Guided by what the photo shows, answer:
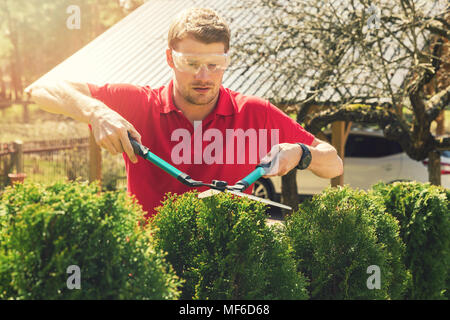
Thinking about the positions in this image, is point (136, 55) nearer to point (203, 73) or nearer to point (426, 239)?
point (426, 239)

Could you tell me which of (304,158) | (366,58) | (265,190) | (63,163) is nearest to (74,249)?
(304,158)

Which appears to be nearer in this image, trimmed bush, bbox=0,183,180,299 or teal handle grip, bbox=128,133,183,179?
trimmed bush, bbox=0,183,180,299

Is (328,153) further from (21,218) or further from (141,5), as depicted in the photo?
(141,5)

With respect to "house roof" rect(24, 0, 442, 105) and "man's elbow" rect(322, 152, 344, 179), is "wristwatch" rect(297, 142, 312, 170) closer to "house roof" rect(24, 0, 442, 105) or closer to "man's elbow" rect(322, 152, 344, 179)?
"man's elbow" rect(322, 152, 344, 179)

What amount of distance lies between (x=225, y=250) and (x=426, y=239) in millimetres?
1895

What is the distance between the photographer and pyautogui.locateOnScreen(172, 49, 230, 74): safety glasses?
279 cm

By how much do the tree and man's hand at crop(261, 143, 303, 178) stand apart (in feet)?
13.1

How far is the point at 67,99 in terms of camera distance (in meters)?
2.92

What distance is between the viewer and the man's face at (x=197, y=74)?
109 inches

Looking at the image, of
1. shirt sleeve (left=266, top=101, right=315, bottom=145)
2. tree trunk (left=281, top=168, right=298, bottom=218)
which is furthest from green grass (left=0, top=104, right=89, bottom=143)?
shirt sleeve (left=266, top=101, right=315, bottom=145)

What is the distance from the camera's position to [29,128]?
30438mm

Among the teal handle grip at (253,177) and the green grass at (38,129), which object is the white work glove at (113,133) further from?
the green grass at (38,129)

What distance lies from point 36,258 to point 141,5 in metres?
14.3

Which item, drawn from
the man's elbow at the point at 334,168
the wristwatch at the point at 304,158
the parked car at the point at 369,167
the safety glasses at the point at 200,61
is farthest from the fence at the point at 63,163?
the wristwatch at the point at 304,158
